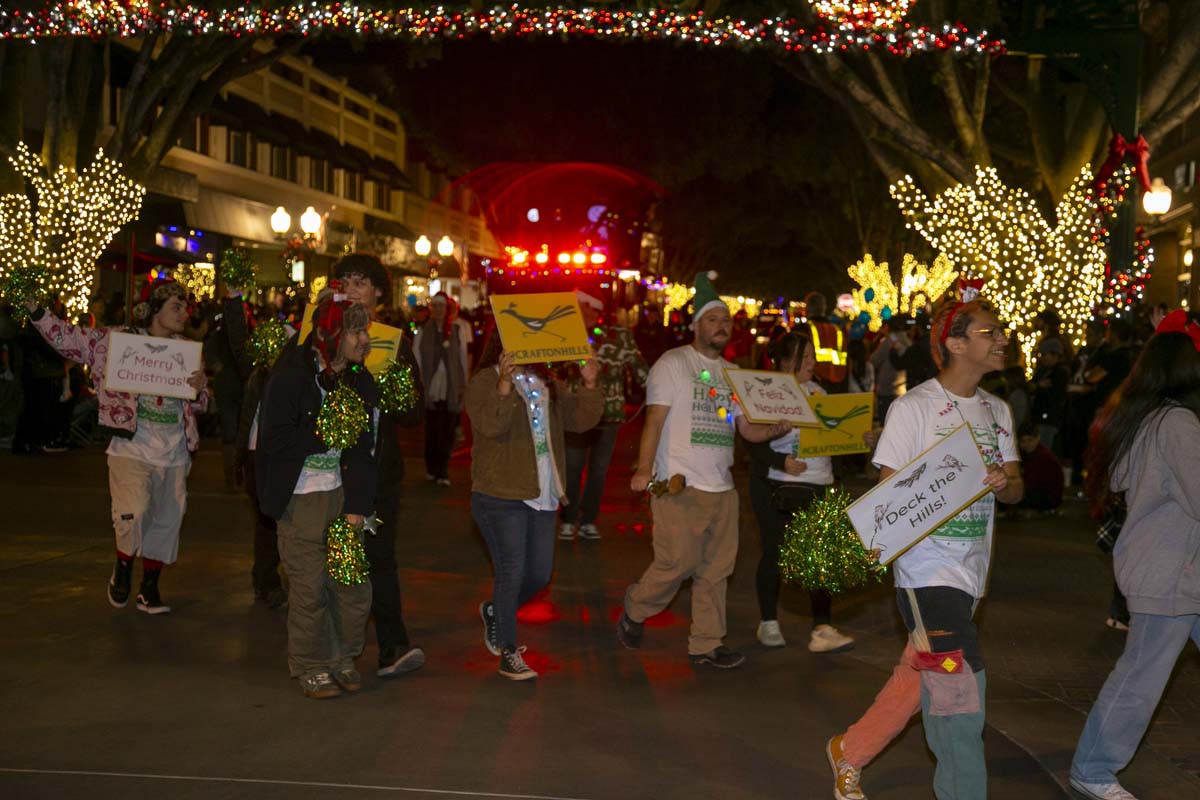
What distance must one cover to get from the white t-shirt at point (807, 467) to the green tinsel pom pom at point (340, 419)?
248cm

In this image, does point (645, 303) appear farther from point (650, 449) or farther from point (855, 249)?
point (855, 249)

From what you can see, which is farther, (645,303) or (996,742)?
(645,303)

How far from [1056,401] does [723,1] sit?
18.9ft

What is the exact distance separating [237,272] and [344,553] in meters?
3.29

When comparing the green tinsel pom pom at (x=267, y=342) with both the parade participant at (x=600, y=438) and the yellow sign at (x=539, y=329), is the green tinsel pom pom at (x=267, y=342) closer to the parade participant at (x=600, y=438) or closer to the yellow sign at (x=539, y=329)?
the yellow sign at (x=539, y=329)

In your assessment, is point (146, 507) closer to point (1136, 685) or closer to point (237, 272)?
point (237, 272)

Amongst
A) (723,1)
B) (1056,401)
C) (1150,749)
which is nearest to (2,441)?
(723,1)

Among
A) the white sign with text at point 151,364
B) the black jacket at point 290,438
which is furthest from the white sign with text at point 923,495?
the white sign with text at point 151,364

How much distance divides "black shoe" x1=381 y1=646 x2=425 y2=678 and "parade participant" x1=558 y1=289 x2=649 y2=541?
409 centimetres

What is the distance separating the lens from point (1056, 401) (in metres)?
16.1

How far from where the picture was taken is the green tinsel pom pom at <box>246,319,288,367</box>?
7.74 metres

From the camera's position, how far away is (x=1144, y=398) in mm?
5562

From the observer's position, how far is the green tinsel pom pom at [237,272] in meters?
9.29

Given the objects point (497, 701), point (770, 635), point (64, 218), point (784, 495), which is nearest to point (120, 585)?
point (497, 701)
